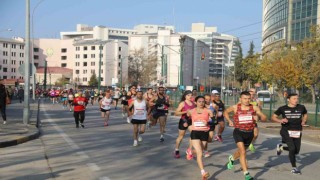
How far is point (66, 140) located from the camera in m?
14.6

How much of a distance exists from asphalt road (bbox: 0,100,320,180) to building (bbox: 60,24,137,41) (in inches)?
6194

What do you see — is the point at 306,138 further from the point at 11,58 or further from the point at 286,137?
the point at 11,58

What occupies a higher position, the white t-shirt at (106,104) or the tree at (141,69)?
the tree at (141,69)

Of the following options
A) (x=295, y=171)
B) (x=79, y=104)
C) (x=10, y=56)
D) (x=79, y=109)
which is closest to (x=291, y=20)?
(x=79, y=104)

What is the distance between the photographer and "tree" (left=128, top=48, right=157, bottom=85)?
4085 inches

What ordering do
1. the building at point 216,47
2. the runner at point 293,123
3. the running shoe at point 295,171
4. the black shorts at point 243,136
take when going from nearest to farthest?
1. the black shorts at point 243,136
2. the running shoe at point 295,171
3. the runner at point 293,123
4. the building at point 216,47

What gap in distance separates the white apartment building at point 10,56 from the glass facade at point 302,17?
8415 centimetres

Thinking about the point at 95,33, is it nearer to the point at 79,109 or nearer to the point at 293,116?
the point at 79,109

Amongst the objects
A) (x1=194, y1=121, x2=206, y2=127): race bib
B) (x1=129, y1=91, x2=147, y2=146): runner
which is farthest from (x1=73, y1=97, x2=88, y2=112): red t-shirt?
(x1=194, y1=121, x2=206, y2=127): race bib

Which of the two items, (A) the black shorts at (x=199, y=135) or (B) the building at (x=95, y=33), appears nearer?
(A) the black shorts at (x=199, y=135)

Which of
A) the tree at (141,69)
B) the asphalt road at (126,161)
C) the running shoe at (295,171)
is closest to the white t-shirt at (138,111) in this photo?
the asphalt road at (126,161)

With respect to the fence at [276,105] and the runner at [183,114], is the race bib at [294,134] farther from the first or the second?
the fence at [276,105]

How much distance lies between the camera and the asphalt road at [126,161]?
882 cm

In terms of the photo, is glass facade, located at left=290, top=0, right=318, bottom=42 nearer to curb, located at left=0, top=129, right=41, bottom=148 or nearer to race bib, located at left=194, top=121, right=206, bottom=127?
curb, located at left=0, top=129, right=41, bottom=148
